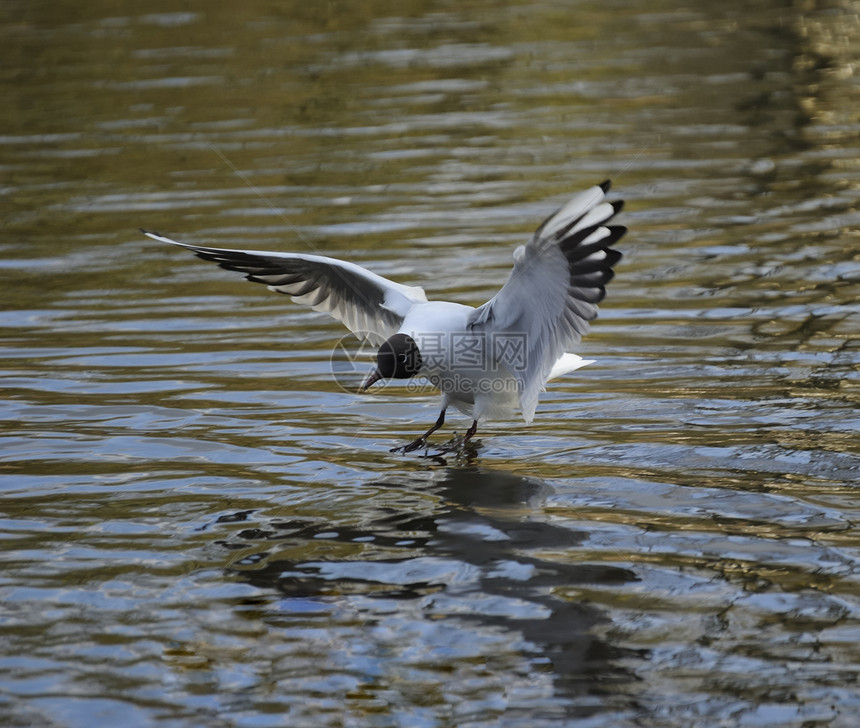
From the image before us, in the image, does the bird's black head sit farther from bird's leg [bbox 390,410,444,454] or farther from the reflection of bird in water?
the reflection of bird in water

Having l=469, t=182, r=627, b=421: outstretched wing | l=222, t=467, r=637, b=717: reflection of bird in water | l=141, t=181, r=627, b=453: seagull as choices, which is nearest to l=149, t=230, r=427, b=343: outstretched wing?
l=141, t=181, r=627, b=453: seagull

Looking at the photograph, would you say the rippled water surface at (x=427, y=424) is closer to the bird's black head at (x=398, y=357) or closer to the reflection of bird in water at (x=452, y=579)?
the reflection of bird in water at (x=452, y=579)

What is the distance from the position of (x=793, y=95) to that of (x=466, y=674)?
37.5 ft

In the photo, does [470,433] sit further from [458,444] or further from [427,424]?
[427,424]

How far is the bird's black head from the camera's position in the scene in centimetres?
633

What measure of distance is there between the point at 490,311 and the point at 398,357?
0.59m

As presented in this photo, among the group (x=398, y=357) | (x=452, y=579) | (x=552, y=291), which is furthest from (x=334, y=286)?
(x=452, y=579)

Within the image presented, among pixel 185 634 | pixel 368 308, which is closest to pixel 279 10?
pixel 368 308

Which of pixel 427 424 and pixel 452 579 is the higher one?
pixel 427 424

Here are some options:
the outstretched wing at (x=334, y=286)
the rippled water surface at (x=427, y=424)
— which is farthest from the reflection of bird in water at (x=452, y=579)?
the outstretched wing at (x=334, y=286)

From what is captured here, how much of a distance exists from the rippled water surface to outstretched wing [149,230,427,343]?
54 cm

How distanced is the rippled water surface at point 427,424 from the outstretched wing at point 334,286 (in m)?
0.54

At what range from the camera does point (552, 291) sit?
232 inches

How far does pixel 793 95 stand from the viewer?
1409cm
